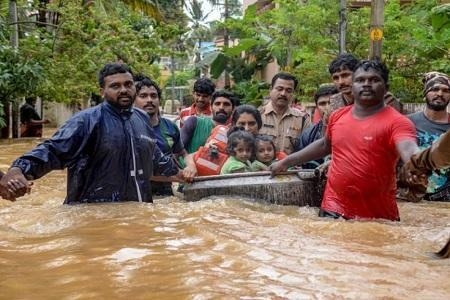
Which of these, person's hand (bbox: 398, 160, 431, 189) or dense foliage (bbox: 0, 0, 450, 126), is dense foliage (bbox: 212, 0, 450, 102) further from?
person's hand (bbox: 398, 160, 431, 189)

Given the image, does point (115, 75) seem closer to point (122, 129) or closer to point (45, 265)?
point (122, 129)

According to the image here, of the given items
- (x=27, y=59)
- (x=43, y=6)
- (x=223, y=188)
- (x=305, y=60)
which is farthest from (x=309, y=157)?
(x=43, y=6)

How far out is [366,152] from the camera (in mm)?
4652

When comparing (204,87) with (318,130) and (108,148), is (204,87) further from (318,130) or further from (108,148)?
(108,148)

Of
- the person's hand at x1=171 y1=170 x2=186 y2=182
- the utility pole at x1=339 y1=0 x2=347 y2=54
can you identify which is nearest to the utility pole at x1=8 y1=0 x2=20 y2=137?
the utility pole at x1=339 y1=0 x2=347 y2=54

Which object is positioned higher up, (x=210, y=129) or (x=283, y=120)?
(x=283, y=120)

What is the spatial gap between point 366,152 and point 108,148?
1.92 meters

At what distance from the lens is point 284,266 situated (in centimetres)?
343

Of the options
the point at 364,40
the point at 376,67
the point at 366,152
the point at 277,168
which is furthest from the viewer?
the point at 364,40

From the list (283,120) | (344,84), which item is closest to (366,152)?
(344,84)

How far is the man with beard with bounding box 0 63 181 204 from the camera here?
4.93m

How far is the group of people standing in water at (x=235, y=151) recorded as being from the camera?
4.58 meters

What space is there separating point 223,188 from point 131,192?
38.6 inches

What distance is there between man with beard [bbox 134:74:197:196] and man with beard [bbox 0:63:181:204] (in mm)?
1037
